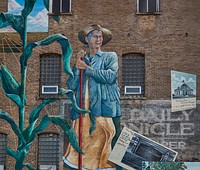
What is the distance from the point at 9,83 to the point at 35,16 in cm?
306

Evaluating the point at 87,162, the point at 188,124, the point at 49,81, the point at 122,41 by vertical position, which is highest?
the point at 122,41

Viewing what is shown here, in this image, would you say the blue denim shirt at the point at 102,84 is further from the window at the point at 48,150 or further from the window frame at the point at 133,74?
the window at the point at 48,150

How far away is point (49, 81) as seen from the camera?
26.0m

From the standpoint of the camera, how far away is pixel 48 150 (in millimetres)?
25438

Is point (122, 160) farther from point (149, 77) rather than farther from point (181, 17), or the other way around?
point (181, 17)

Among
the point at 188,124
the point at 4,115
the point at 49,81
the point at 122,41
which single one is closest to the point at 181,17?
the point at 122,41

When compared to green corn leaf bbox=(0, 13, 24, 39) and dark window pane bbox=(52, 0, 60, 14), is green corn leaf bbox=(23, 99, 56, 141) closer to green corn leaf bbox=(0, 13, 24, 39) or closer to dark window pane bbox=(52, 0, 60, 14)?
green corn leaf bbox=(0, 13, 24, 39)

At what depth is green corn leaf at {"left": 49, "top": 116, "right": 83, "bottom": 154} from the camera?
81.6 ft

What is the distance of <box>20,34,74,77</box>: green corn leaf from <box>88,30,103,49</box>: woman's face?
88 centimetres

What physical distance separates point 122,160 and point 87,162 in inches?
54.4

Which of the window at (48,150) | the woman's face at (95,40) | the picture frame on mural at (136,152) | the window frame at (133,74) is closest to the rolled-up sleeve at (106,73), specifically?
the window frame at (133,74)

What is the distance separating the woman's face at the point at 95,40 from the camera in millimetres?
25653

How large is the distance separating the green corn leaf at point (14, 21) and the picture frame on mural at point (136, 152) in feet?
19.6

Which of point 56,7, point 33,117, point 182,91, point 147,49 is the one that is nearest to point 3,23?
point 56,7
